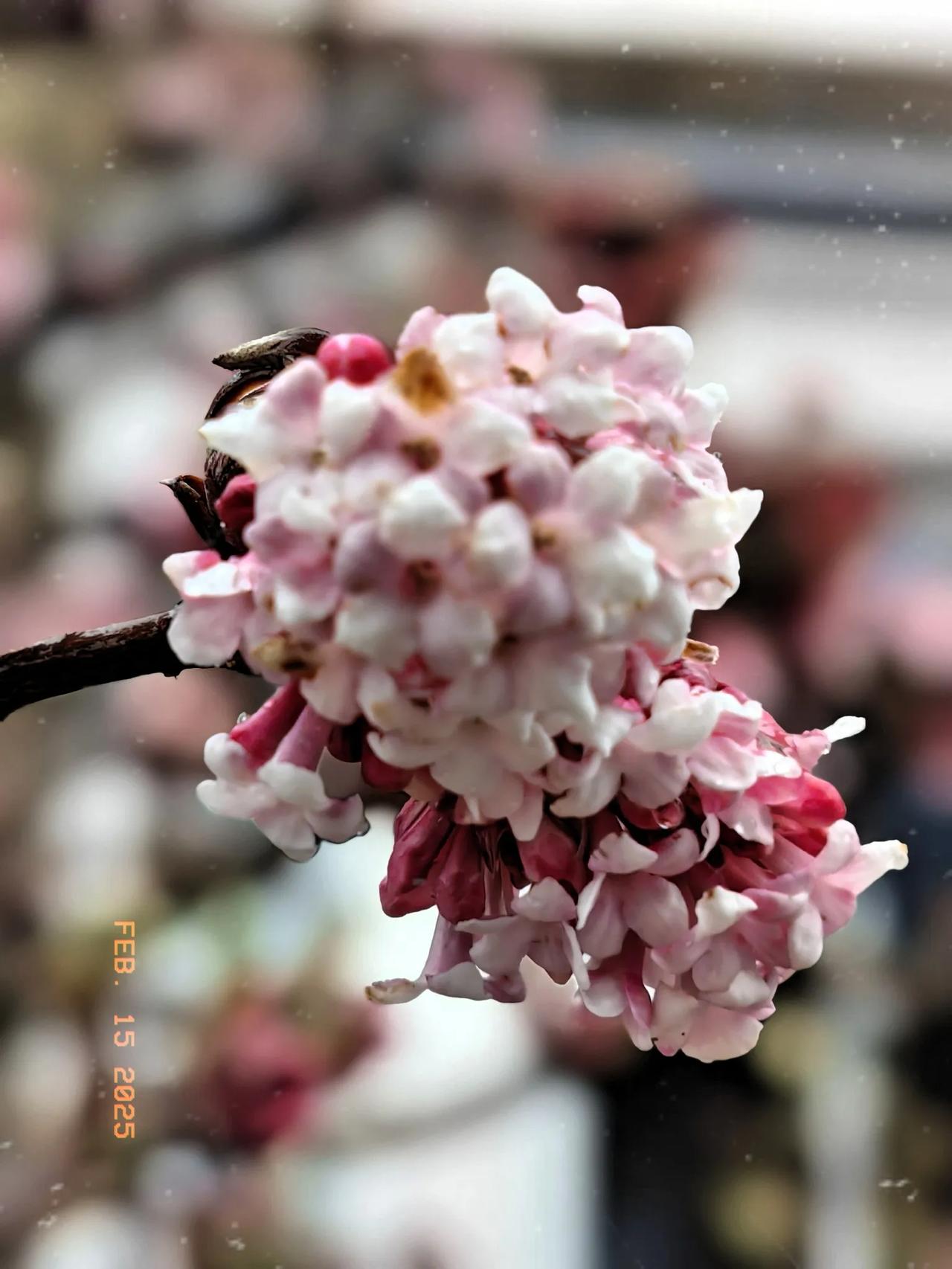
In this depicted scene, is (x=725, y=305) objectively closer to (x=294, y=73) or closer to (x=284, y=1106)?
(x=294, y=73)

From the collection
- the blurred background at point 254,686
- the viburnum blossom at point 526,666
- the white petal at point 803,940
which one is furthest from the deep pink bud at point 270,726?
the blurred background at point 254,686

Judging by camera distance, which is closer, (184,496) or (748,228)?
(184,496)

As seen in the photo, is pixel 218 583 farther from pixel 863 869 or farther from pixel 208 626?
pixel 863 869

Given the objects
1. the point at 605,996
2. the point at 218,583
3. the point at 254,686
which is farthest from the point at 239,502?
the point at 254,686

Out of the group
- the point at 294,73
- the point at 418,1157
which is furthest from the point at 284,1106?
the point at 294,73

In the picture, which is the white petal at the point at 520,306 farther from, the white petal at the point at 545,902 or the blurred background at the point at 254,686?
the blurred background at the point at 254,686

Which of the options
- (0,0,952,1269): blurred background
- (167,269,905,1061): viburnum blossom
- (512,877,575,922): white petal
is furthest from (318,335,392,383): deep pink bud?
(0,0,952,1269): blurred background

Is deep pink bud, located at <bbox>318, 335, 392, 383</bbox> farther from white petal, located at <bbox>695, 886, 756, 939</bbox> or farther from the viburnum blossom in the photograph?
white petal, located at <bbox>695, 886, 756, 939</bbox>
